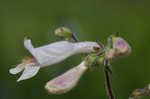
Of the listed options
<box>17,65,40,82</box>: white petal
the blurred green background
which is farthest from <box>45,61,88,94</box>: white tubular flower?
the blurred green background

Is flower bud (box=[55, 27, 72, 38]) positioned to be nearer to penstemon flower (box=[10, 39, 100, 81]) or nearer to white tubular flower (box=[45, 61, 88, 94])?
penstemon flower (box=[10, 39, 100, 81])

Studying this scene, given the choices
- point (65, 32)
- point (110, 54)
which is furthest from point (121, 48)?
point (65, 32)

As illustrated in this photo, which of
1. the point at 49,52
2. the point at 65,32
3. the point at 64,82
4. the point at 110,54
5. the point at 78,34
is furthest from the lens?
the point at 78,34

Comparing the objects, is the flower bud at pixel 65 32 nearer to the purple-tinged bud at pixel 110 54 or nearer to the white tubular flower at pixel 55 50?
the white tubular flower at pixel 55 50

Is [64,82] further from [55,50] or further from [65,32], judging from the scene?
[65,32]

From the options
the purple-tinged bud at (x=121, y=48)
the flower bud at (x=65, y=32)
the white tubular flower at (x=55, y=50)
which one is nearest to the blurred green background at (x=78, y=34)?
the flower bud at (x=65, y=32)

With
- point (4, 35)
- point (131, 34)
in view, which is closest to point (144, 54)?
point (131, 34)
